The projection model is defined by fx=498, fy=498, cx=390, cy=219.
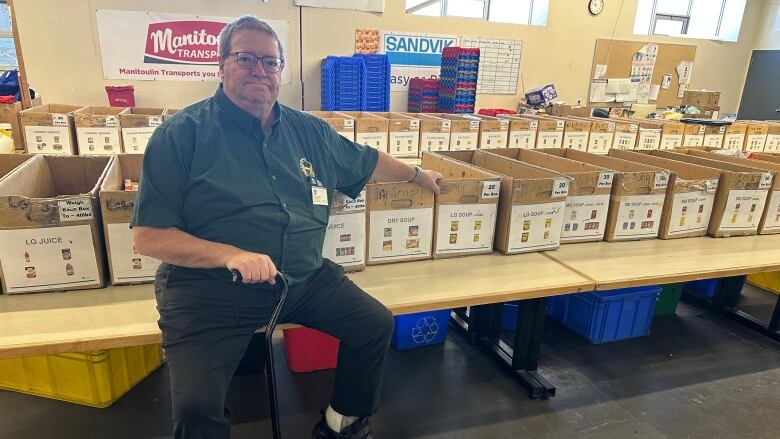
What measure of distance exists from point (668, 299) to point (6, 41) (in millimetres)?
5930

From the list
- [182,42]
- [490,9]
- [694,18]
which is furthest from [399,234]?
[694,18]

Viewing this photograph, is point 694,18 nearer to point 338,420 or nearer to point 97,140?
point 97,140

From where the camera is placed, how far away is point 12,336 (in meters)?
1.24

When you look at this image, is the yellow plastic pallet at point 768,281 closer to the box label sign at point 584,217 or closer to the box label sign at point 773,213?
the box label sign at point 773,213

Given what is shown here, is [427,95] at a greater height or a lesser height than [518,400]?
greater

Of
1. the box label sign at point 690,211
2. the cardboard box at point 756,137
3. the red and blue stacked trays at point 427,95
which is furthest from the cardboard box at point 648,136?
the red and blue stacked trays at point 427,95

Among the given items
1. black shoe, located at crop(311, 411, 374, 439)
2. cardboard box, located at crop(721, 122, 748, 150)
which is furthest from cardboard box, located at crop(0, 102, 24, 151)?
cardboard box, located at crop(721, 122, 748, 150)

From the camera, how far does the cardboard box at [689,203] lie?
2115mm

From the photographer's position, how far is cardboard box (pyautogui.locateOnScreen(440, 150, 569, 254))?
1.85 m

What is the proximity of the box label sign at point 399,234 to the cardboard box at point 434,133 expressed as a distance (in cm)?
165

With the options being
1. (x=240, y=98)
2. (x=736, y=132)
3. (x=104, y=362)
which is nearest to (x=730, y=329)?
(x=736, y=132)

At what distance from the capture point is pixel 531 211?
1897mm

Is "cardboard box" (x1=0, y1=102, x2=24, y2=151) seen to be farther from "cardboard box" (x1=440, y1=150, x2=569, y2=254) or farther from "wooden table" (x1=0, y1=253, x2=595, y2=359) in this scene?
"cardboard box" (x1=440, y1=150, x2=569, y2=254)

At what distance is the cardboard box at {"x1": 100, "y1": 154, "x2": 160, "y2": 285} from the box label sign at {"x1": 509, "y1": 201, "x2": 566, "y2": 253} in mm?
1261
